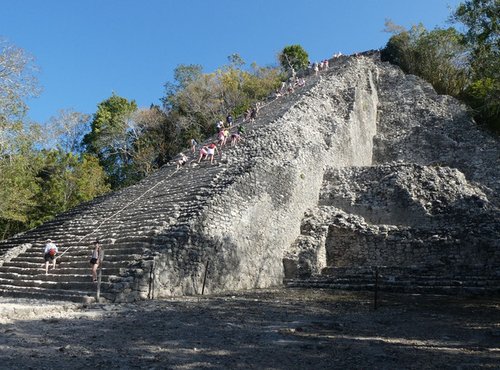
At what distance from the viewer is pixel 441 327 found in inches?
274

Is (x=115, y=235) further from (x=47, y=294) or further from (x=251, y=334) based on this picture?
(x=251, y=334)

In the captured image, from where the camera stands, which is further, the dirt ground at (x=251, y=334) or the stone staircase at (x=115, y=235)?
the stone staircase at (x=115, y=235)

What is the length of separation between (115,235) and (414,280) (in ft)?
24.9

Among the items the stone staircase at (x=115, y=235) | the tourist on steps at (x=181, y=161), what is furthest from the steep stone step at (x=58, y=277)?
the tourist on steps at (x=181, y=161)

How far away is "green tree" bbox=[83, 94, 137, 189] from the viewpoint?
30844 mm

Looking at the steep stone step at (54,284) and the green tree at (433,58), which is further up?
the green tree at (433,58)

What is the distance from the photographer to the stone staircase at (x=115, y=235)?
9531mm

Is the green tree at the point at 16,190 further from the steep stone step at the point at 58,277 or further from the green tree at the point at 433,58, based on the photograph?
the green tree at the point at 433,58

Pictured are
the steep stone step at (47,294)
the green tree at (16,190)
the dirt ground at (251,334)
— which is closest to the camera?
the dirt ground at (251,334)

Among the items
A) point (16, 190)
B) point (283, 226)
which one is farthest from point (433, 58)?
point (16, 190)

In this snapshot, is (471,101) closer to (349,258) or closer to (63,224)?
(349,258)

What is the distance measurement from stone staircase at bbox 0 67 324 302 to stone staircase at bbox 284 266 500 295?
3840 mm

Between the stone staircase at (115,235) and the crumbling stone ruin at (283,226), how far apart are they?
0.04 m

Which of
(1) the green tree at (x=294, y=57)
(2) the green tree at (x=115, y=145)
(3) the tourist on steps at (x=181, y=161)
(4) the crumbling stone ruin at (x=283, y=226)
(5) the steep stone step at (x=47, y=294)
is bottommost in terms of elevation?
(5) the steep stone step at (x=47, y=294)
